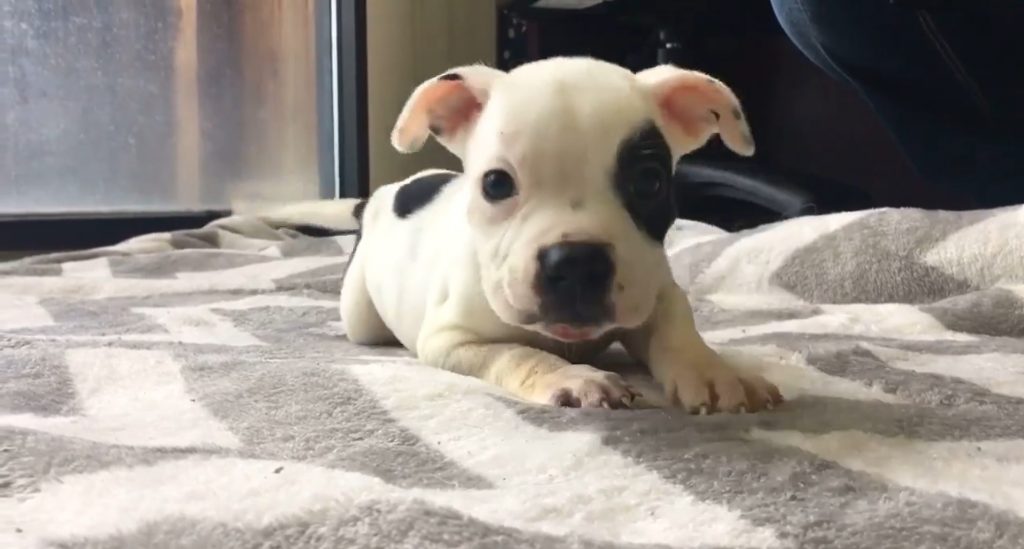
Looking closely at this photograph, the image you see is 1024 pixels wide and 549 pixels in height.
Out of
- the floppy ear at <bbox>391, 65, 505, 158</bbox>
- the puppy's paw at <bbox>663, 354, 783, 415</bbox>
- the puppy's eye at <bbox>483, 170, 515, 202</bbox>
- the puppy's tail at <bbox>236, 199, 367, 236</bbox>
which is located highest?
the floppy ear at <bbox>391, 65, 505, 158</bbox>

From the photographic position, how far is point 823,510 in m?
0.63

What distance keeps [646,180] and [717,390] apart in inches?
7.2

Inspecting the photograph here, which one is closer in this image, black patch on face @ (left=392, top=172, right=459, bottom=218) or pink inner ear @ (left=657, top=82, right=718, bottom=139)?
pink inner ear @ (left=657, top=82, right=718, bottom=139)

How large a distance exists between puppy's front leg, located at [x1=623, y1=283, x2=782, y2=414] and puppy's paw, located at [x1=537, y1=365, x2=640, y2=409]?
45mm

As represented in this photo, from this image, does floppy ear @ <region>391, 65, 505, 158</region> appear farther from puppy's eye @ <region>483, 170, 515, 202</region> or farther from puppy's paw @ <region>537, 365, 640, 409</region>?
puppy's paw @ <region>537, 365, 640, 409</region>

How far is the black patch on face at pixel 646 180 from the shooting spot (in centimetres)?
93

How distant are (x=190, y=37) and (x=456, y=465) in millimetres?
2213

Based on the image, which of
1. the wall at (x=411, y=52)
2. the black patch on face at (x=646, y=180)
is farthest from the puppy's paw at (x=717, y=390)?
Result: the wall at (x=411, y=52)

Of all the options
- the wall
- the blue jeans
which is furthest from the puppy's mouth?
the wall

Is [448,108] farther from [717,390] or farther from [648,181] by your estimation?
[717,390]

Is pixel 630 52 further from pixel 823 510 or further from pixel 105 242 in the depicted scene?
pixel 823 510

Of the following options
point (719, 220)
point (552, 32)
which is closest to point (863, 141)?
point (719, 220)

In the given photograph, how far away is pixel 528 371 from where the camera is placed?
0.96 metres

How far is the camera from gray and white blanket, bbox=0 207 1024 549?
61 centimetres
